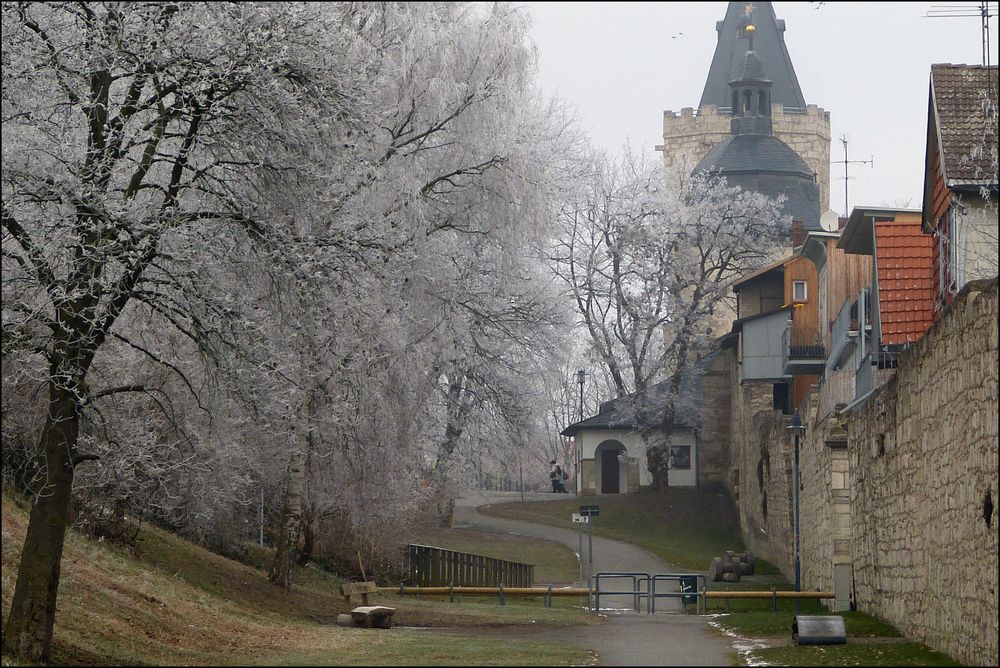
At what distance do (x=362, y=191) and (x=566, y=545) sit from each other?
28259 millimetres

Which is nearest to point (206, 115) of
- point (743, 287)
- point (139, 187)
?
point (139, 187)

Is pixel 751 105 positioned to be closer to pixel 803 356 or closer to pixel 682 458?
pixel 682 458

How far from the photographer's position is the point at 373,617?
20.5 m

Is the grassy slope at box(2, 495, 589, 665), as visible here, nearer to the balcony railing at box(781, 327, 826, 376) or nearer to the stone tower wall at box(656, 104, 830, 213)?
the balcony railing at box(781, 327, 826, 376)

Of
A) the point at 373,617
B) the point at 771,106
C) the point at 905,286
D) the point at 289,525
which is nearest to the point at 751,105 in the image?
the point at 771,106

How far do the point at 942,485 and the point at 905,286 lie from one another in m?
10.4

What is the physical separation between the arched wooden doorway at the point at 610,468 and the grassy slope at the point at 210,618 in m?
40.5

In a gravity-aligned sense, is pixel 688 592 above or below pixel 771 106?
below

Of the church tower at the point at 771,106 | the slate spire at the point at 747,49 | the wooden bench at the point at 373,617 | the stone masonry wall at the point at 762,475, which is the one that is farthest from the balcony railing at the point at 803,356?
the slate spire at the point at 747,49

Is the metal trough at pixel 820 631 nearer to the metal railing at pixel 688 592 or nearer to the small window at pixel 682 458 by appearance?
the metal railing at pixel 688 592

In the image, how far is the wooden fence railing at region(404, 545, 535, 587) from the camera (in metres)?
32.5

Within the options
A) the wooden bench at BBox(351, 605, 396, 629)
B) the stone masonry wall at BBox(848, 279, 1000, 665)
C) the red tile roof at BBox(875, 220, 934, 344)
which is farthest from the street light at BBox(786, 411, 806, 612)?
the wooden bench at BBox(351, 605, 396, 629)

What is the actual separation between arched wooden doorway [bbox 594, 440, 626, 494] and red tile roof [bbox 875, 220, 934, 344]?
138 feet

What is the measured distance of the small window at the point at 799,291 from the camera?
4350 cm
